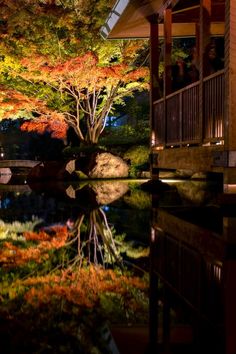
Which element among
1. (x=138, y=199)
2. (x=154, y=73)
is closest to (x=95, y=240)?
(x=138, y=199)

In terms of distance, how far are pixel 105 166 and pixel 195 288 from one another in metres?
14.5

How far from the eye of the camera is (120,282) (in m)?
4.44

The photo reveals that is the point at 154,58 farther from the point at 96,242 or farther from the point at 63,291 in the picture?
the point at 63,291

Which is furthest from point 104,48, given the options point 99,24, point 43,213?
point 43,213

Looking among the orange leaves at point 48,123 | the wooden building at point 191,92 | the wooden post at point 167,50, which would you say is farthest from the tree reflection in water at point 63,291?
the orange leaves at point 48,123

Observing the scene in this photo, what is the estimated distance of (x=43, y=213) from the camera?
379 inches

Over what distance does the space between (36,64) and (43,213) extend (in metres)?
8.99

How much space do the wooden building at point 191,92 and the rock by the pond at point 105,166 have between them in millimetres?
4834

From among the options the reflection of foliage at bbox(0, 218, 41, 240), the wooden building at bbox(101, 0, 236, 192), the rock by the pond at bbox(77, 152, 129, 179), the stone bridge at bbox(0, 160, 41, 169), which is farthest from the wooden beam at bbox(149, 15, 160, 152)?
the stone bridge at bbox(0, 160, 41, 169)

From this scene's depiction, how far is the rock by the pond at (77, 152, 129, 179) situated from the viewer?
18422mm

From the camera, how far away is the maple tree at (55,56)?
17.4 metres

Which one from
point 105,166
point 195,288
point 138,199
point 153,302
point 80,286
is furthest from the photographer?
point 105,166

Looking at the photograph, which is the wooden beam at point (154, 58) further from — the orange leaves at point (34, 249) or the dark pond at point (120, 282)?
the orange leaves at point (34, 249)

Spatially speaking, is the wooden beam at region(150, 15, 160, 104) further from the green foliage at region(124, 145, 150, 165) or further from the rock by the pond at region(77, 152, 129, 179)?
the green foliage at region(124, 145, 150, 165)
